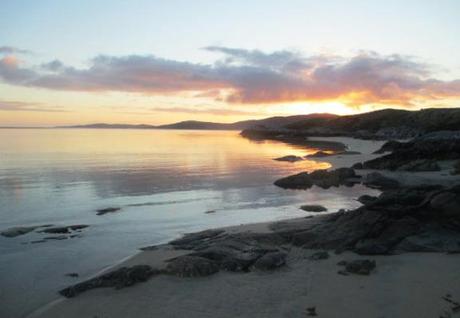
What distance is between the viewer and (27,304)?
39.6ft

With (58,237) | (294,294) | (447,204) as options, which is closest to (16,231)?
(58,237)

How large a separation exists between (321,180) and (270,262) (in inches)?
879

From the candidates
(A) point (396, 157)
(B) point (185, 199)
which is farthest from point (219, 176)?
(A) point (396, 157)

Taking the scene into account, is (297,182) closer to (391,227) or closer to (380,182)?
(380,182)

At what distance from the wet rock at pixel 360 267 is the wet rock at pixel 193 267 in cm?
372

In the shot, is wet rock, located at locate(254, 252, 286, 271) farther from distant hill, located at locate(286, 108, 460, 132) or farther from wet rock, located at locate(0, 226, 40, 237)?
distant hill, located at locate(286, 108, 460, 132)

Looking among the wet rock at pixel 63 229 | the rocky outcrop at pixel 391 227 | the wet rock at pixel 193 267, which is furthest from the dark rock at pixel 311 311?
the wet rock at pixel 63 229

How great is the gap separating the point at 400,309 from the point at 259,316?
3117mm

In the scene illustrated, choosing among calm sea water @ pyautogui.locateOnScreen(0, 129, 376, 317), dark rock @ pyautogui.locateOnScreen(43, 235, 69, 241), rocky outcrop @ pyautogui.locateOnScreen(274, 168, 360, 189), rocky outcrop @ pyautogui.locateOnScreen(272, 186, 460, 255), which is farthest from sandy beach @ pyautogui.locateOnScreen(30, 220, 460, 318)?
rocky outcrop @ pyautogui.locateOnScreen(274, 168, 360, 189)

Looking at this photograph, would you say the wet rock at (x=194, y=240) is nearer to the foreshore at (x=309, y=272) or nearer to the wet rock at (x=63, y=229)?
the foreshore at (x=309, y=272)

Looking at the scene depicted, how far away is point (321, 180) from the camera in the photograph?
114 feet

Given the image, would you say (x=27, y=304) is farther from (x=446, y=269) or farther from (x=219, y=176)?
(x=219, y=176)

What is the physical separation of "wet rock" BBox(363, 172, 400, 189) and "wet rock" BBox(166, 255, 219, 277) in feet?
70.5

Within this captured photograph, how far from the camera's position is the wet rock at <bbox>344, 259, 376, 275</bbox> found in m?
12.5
